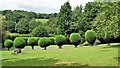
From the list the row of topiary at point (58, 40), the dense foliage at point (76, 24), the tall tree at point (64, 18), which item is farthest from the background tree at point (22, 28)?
A: the row of topiary at point (58, 40)

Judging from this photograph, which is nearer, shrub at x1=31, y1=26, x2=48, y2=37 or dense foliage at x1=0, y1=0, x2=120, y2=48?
dense foliage at x1=0, y1=0, x2=120, y2=48

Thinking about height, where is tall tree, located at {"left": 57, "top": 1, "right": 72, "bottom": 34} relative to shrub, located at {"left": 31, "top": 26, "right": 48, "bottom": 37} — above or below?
above

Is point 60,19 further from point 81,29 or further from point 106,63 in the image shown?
point 106,63

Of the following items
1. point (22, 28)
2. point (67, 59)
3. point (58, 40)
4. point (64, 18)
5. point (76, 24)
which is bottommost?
point (67, 59)

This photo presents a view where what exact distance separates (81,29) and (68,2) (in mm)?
10306

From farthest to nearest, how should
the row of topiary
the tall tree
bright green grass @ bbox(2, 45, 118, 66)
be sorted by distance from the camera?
the tall tree
the row of topiary
bright green grass @ bbox(2, 45, 118, 66)

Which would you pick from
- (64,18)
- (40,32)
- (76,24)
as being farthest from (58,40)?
(64,18)

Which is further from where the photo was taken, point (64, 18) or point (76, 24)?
point (64, 18)

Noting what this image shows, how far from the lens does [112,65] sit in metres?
16.3

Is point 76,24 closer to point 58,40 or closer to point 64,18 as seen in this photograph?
point 64,18

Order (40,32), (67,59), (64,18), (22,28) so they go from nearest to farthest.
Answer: (67,59) < (40,32) < (64,18) < (22,28)


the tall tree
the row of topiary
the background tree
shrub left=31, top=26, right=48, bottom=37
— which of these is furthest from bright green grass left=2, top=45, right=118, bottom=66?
the background tree

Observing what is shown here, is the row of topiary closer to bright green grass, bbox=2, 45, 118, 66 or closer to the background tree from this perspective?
bright green grass, bbox=2, 45, 118, 66

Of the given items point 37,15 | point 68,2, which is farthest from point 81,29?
point 37,15
